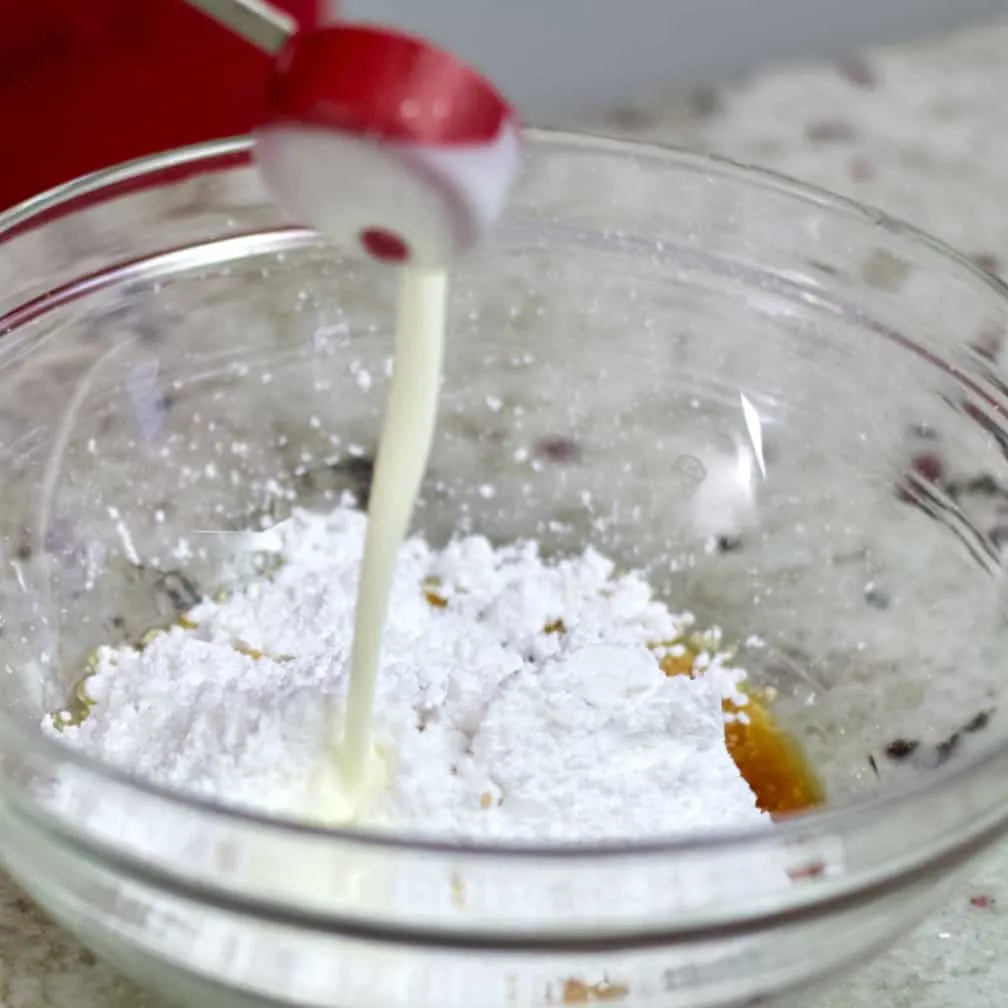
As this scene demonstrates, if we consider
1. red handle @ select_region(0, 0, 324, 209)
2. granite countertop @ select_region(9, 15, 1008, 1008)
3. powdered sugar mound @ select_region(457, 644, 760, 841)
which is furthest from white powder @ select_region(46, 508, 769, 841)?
granite countertop @ select_region(9, 15, 1008, 1008)

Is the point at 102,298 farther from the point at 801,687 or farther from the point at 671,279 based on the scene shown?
the point at 801,687

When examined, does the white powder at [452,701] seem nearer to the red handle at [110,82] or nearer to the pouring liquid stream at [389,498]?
the pouring liquid stream at [389,498]

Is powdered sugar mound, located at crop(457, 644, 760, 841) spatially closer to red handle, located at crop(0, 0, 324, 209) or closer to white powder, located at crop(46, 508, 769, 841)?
white powder, located at crop(46, 508, 769, 841)

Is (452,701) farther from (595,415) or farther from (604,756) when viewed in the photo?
(595,415)

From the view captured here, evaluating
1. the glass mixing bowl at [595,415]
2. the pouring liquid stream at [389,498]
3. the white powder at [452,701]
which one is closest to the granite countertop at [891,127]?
the glass mixing bowl at [595,415]

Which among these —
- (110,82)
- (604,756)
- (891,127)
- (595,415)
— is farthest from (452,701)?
(891,127)
